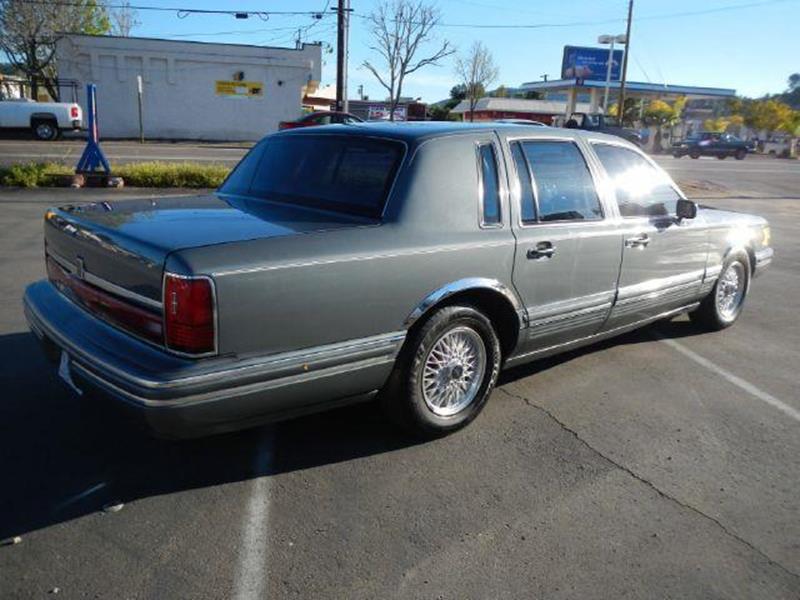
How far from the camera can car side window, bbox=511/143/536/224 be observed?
407cm

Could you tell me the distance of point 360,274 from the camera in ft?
10.6

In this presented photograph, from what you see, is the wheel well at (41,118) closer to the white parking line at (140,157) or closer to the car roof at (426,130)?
the white parking line at (140,157)

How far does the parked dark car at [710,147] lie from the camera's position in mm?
43844

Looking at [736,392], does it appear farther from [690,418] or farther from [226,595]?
[226,595]

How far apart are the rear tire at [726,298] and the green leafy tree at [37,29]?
37995mm

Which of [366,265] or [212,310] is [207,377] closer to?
[212,310]

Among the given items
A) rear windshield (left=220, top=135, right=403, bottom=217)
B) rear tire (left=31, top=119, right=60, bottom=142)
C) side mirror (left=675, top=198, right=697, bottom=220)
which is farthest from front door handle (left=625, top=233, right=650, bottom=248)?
rear tire (left=31, top=119, right=60, bottom=142)

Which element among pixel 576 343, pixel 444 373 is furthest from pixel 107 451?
pixel 576 343

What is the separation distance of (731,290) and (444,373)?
12.2 feet

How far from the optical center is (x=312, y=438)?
383cm

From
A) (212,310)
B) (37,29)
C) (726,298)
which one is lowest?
(726,298)

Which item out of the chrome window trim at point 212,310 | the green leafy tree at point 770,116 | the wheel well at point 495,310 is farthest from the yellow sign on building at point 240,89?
the green leafy tree at point 770,116

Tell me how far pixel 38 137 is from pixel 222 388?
28.2 m

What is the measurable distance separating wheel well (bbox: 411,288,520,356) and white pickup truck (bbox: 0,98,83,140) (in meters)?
27.1
